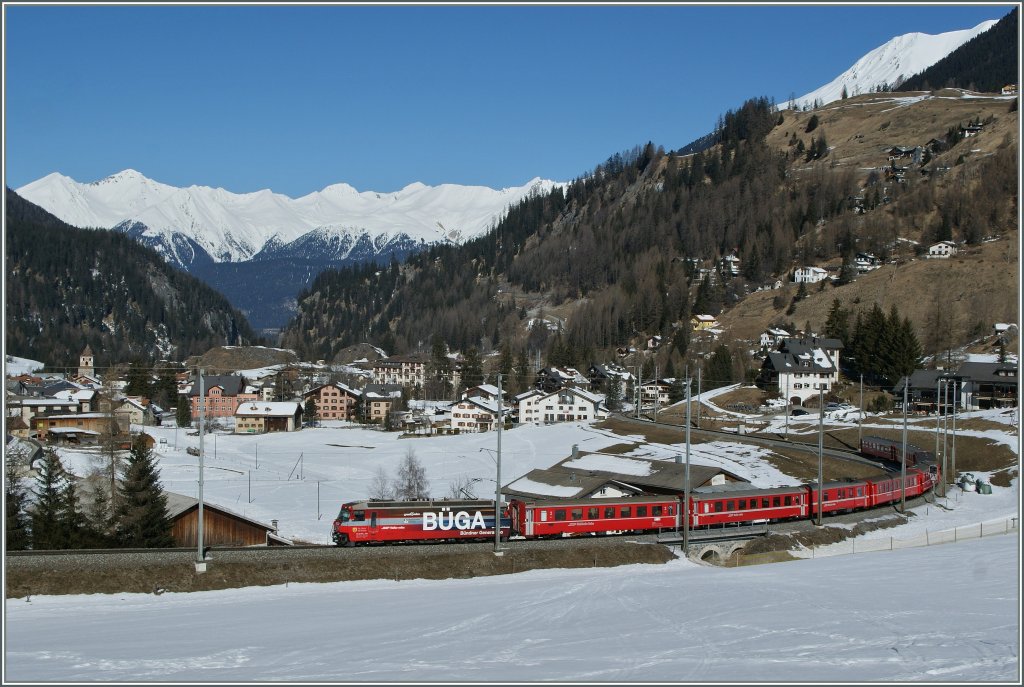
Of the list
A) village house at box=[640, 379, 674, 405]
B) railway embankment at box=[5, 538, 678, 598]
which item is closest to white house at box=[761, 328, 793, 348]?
village house at box=[640, 379, 674, 405]

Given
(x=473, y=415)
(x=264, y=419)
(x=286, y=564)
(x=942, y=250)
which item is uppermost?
(x=942, y=250)

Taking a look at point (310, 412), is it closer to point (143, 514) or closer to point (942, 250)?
point (143, 514)

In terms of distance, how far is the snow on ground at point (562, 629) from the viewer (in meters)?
22.3

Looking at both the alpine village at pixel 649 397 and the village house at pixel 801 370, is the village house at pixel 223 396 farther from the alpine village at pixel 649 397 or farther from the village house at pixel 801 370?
the village house at pixel 801 370

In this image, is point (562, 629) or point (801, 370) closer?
point (562, 629)

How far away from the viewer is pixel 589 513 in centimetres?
4416

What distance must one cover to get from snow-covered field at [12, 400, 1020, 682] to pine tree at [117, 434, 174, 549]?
994 centimetres

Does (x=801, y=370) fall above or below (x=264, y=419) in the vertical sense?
above

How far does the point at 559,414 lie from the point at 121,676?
95545 millimetres

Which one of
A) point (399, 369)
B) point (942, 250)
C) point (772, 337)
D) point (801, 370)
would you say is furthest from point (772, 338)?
point (399, 369)

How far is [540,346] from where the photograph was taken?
198 meters

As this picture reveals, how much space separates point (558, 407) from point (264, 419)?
129ft

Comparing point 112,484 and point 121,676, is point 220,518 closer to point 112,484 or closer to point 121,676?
point 112,484

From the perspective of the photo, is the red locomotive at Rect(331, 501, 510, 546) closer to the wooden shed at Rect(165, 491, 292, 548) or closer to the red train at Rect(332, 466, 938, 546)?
the red train at Rect(332, 466, 938, 546)
